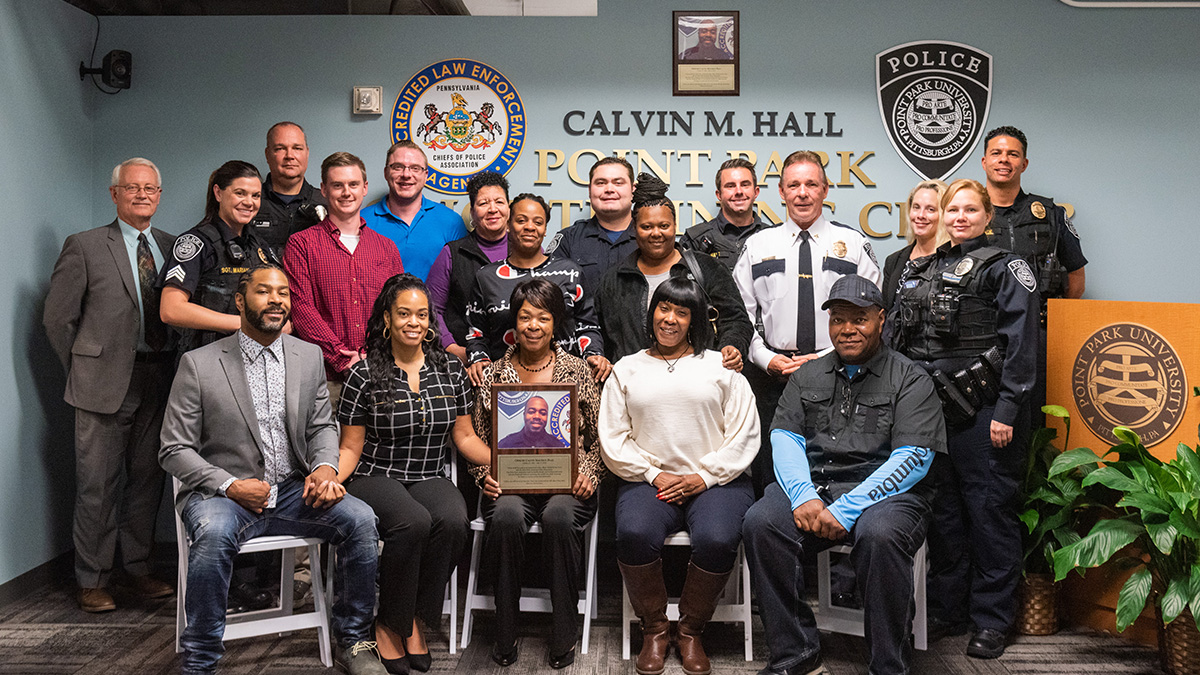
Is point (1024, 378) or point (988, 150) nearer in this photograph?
point (1024, 378)

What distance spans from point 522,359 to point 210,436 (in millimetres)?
1205

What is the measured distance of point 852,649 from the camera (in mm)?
3314

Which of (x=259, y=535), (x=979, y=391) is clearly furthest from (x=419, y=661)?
(x=979, y=391)

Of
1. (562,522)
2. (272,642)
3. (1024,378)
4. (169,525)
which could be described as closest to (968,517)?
(1024,378)

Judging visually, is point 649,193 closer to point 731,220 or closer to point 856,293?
point 731,220

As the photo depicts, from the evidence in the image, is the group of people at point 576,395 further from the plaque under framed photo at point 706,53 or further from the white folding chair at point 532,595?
the plaque under framed photo at point 706,53

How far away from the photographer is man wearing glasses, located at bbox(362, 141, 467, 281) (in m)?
4.14

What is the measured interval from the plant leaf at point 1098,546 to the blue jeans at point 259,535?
250 centimetres

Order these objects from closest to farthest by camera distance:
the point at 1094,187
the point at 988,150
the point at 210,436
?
the point at 210,436 < the point at 988,150 < the point at 1094,187

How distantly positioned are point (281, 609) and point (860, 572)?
2.24 metres

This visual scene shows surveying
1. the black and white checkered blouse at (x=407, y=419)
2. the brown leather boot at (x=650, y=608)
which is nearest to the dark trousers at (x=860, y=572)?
the brown leather boot at (x=650, y=608)

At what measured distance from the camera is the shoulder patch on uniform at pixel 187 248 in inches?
142

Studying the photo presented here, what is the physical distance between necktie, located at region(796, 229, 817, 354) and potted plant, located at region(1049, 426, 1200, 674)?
1113 millimetres

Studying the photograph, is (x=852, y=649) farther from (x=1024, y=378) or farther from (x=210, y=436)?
(x=210, y=436)
